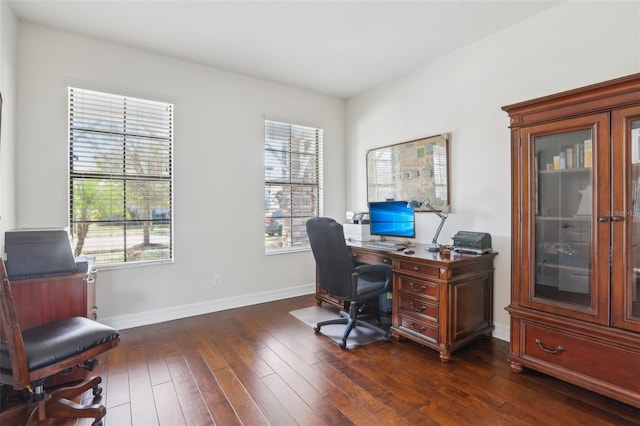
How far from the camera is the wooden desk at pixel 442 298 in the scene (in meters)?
2.31

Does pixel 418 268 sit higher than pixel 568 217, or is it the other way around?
pixel 568 217

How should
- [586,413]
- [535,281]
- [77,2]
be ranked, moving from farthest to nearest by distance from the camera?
1. [77,2]
2. [535,281]
3. [586,413]

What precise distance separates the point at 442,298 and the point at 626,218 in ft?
3.80

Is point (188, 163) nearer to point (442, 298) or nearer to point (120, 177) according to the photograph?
point (120, 177)

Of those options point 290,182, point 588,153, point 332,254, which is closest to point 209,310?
point 332,254

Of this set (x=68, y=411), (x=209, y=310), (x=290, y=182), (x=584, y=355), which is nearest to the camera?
(x=68, y=411)

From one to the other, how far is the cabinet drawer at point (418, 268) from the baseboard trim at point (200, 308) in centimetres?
174

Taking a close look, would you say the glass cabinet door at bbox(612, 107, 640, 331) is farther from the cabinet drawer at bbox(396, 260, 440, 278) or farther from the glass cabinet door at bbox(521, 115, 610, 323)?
the cabinet drawer at bbox(396, 260, 440, 278)

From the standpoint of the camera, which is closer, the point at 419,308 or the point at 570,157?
the point at 570,157

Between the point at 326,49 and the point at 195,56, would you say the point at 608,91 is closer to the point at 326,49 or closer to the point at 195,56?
the point at 326,49

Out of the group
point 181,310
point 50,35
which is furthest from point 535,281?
point 50,35

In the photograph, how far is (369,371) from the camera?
216 centimetres

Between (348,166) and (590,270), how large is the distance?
299 centimetres

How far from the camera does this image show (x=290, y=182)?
400 cm
